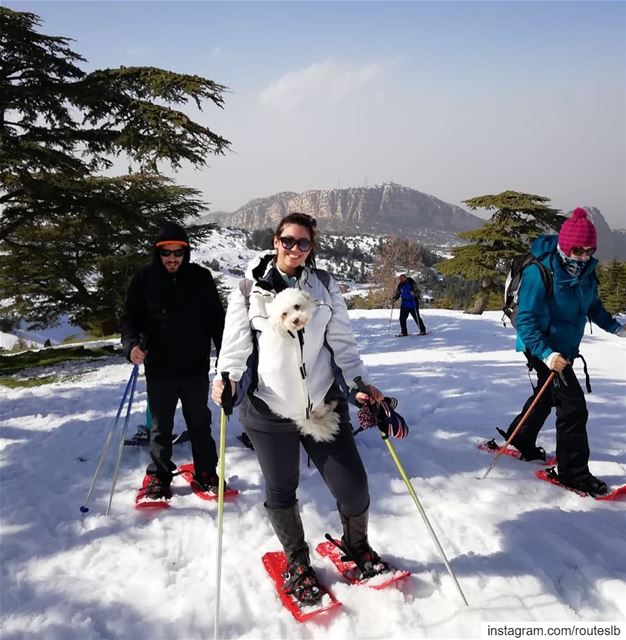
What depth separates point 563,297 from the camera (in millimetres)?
3861

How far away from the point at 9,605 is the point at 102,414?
14.2 feet

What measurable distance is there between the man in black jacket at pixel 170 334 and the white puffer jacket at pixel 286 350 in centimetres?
139

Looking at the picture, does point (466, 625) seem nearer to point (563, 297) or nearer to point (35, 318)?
point (563, 297)

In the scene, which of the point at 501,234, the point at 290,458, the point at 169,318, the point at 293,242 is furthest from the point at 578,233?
the point at 501,234

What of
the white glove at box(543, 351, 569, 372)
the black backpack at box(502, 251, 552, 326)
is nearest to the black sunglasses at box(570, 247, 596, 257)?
the black backpack at box(502, 251, 552, 326)

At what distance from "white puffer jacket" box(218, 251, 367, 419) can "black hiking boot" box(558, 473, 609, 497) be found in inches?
107

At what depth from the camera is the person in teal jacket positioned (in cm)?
376

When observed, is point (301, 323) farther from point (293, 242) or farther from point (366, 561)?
point (366, 561)

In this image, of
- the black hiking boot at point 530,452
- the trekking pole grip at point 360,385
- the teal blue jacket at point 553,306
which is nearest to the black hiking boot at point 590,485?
the black hiking boot at point 530,452

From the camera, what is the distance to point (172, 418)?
419 cm

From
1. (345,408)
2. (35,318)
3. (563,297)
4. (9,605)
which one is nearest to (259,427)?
(345,408)

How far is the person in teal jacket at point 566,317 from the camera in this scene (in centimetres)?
376

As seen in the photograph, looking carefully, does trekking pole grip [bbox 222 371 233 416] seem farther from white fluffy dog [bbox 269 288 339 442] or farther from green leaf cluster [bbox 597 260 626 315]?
green leaf cluster [bbox 597 260 626 315]

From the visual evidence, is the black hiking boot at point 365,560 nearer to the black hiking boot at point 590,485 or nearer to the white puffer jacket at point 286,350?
the white puffer jacket at point 286,350
